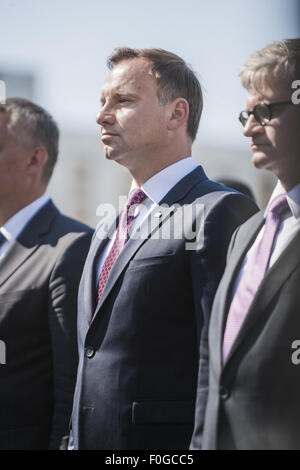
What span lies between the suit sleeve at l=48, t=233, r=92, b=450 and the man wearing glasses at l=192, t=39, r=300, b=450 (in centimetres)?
93

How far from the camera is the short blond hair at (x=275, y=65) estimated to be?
91.5 inches

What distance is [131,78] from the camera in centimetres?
303

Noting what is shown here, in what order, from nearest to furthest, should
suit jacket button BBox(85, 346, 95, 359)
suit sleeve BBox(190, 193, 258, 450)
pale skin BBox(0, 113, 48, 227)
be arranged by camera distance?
suit sleeve BBox(190, 193, 258, 450) < suit jacket button BBox(85, 346, 95, 359) < pale skin BBox(0, 113, 48, 227)

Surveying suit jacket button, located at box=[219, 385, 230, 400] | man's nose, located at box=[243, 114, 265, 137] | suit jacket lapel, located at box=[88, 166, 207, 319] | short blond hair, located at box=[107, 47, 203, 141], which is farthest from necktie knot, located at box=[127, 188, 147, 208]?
suit jacket button, located at box=[219, 385, 230, 400]

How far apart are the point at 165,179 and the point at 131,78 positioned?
52 centimetres

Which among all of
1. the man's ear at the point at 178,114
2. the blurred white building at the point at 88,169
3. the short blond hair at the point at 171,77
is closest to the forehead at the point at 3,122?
the short blond hair at the point at 171,77

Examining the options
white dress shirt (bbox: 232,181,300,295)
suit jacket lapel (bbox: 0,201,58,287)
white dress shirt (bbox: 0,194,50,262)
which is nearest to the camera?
white dress shirt (bbox: 232,181,300,295)

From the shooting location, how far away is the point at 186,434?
2.56 m

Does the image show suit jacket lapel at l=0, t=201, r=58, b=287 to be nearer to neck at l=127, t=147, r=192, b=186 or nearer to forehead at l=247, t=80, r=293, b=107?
neck at l=127, t=147, r=192, b=186

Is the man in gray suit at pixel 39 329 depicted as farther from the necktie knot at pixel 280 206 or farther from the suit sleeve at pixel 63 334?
the necktie knot at pixel 280 206

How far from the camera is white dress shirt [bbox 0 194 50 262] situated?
11.9ft

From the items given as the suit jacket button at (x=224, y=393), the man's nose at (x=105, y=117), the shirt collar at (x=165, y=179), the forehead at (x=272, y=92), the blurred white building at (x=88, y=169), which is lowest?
the blurred white building at (x=88, y=169)

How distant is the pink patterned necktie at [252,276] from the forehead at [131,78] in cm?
103
